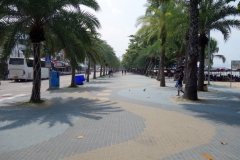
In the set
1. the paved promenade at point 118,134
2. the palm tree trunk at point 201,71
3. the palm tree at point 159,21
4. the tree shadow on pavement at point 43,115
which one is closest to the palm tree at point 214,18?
the palm tree trunk at point 201,71

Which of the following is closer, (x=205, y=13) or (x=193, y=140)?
(x=193, y=140)

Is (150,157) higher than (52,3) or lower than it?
lower

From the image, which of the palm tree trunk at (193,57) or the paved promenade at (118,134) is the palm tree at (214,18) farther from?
the paved promenade at (118,134)

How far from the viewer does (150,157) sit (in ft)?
14.5

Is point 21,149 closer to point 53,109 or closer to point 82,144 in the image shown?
point 82,144

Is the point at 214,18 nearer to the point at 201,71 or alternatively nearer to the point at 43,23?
the point at 201,71

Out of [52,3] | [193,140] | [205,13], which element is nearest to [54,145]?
[193,140]

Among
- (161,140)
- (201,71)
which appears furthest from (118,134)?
(201,71)

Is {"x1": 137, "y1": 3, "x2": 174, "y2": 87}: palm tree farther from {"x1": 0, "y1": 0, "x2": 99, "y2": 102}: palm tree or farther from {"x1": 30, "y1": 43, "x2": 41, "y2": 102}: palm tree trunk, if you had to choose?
{"x1": 30, "y1": 43, "x2": 41, "y2": 102}: palm tree trunk

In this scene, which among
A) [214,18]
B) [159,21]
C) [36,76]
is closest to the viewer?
[36,76]

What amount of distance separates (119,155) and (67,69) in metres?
67.3

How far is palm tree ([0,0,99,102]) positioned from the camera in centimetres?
Result: 985

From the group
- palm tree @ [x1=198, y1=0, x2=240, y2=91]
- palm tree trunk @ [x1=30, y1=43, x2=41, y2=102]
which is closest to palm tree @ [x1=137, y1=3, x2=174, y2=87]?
palm tree @ [x1=198, y1=0, x2=240, y2=91]

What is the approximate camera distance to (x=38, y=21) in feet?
35.0
